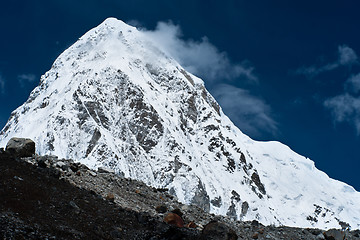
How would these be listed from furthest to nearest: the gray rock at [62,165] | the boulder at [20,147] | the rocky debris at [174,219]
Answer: the boulder at [20,147], the gray rock at [62,165], the rocky debris at [174,219]

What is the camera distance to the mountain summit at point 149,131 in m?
130

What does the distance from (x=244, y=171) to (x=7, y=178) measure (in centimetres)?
16120

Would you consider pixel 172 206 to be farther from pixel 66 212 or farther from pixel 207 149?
pixel 207 149

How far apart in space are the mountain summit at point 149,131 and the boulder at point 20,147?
95.3m

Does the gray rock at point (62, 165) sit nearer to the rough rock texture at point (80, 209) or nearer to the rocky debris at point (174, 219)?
the rough rock texture at point (80, 209)

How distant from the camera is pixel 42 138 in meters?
122

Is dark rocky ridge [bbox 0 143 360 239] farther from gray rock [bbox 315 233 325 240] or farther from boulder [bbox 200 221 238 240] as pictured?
gray rock [bbox 315 233 325 240]

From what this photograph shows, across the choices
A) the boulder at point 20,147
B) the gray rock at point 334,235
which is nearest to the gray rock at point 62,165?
the boulder at point 20,147

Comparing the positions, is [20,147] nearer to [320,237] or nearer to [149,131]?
[320,237]

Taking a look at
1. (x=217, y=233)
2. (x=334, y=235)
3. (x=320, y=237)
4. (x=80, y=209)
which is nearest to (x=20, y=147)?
(x=80, y=209)

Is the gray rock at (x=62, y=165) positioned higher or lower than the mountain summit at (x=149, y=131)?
lower

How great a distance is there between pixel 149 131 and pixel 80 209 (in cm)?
12979

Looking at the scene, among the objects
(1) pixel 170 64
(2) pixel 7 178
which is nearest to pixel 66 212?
(2) pixel 7 178

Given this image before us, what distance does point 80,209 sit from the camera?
1741 centimetres
